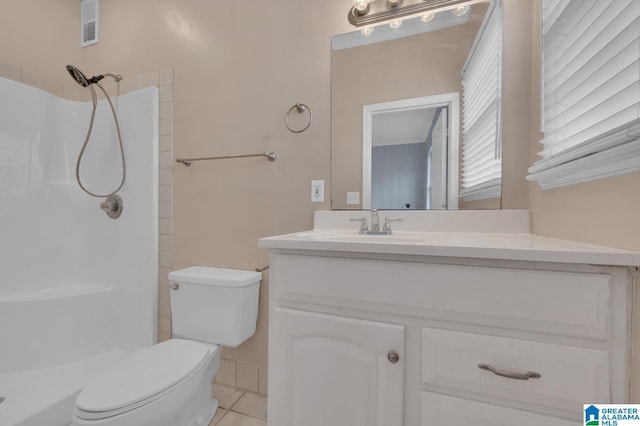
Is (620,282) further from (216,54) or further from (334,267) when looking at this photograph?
(216,54)

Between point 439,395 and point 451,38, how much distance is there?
52.9 inches

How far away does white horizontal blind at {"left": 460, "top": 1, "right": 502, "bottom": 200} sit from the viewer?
1.12 meters

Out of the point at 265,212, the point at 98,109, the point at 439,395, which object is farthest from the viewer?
the point at 98,109

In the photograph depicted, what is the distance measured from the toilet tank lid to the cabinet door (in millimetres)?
445

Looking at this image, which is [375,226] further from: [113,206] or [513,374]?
[113,206]

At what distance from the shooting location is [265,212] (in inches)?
56.4

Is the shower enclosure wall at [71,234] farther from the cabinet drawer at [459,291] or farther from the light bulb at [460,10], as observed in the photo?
the light bulb at [460,10]

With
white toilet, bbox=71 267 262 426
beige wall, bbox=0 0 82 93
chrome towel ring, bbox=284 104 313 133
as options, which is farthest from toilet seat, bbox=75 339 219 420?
beige wall, bbox=0 0 82 93

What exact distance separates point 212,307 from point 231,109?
103 cm

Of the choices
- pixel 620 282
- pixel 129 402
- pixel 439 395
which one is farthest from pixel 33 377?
pixel 620 282

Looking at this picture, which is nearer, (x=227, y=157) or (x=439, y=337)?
(x=439, y=337)

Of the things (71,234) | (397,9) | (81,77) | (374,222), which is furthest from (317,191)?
(71,234)

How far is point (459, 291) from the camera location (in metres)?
0.68

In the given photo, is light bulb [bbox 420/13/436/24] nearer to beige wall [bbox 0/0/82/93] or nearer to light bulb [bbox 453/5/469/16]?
light bulb [bbox 453/5/469/16]
